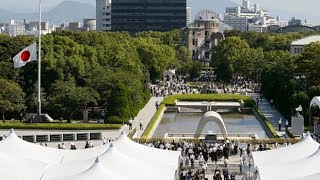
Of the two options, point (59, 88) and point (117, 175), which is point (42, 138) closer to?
point (59, 88)

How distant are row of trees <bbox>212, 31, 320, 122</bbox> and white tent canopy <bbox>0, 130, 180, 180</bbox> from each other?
24.5 m

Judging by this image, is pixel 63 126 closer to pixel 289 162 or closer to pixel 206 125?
pixel 206 125

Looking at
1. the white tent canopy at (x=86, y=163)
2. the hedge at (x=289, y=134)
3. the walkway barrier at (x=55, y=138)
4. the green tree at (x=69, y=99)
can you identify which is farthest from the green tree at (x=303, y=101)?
the white tent canopy at (x=86, y=163)

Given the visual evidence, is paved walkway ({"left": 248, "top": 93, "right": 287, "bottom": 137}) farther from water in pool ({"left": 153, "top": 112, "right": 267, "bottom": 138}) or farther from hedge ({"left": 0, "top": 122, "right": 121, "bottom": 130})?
hedge ({"left": 0, "top": 122, "right": 121, "bottom": 130})

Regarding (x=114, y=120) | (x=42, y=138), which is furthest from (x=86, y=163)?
(x=114, y=120)

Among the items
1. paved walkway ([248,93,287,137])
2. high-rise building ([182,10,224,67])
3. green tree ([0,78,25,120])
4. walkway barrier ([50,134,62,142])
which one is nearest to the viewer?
walkway barrier ([50,134,62,142])

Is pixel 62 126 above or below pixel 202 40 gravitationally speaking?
below

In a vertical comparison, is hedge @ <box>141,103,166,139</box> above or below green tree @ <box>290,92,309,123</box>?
below

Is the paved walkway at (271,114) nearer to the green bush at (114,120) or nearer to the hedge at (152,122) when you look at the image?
the hedge at (152,122)

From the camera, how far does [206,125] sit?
49719 millimetres

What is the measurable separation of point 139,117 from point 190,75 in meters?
49.4

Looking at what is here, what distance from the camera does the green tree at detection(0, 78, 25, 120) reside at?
48.1 metres

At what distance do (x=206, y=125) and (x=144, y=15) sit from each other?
419 ft

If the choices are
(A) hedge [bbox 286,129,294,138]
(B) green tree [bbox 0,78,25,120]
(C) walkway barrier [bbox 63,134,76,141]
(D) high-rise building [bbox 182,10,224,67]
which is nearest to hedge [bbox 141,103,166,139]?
(C) walkway barrier [bbox 63,134,76,141]
